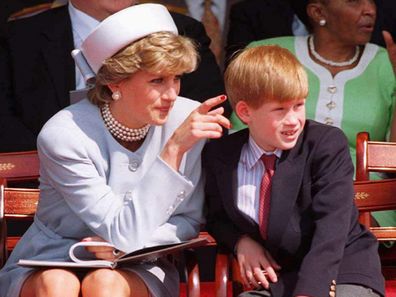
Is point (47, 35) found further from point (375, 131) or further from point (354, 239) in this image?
point (354, 239)

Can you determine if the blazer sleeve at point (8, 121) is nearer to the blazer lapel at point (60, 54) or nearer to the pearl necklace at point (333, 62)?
the blazer lapel at point (60, 54)

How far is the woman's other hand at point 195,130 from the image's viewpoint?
4270 millimetres

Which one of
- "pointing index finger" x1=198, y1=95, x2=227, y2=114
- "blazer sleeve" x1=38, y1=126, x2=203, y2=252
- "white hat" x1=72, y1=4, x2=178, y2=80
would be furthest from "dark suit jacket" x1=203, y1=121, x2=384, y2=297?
"white hat" x1=72, y1=4, x2=178, y2=80

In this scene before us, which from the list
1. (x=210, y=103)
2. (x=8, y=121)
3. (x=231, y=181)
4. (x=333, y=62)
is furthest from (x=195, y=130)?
(x=333, y=62)

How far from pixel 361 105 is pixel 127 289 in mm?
1903

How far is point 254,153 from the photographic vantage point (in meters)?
4.42

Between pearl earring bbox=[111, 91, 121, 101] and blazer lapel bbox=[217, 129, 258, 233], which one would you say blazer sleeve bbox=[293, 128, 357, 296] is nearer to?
blazer lapel bbox=[217, 129, 258, 233]

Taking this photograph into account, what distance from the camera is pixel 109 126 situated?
455 cm

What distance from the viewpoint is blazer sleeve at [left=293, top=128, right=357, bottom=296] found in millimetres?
4168

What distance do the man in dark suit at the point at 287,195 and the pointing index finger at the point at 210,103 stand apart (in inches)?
4.3

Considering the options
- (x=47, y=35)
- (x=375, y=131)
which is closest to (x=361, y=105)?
(x=375, y=131)

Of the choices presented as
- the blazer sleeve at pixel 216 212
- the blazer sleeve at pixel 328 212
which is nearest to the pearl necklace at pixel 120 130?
the blazer sleeve at pixel 216 212

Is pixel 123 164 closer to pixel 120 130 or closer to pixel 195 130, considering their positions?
pixel 120 130

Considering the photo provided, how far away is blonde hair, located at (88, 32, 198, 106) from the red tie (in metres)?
0.43
